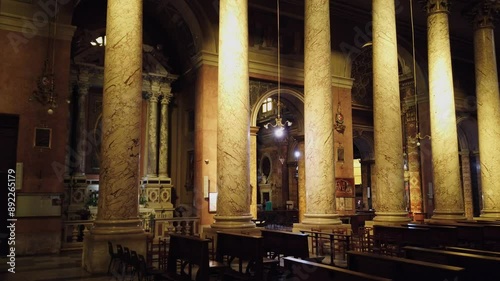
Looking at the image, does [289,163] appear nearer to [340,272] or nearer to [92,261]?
[92,261]

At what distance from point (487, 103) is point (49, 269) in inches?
541

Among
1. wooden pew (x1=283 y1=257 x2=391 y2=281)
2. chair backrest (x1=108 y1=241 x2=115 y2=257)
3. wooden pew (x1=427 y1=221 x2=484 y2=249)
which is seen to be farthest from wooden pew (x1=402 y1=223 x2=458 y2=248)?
chair backrest (x1=108 y1=241 x2=115 y2=257)

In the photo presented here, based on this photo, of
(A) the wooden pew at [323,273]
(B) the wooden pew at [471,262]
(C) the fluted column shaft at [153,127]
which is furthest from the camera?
(C) the fluted column shaft at [153,127]

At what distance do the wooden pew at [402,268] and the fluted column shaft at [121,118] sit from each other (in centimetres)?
402

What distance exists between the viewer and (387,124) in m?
11.0

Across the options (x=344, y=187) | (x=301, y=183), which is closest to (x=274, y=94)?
(x=301, y=183)

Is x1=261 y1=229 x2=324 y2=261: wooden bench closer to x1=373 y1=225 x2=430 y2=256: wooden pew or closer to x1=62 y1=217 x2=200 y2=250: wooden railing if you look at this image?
x1=373 y1=225 x2=430 y2=256: wooden pew

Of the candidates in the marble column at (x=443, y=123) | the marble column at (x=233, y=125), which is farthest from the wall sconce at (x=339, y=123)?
the marble column at (x=233, y=125)

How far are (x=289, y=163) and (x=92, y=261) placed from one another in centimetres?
1804

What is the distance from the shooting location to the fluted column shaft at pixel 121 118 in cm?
738

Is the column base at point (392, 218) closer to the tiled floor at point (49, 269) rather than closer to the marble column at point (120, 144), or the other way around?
the marble column at point (120, 144)

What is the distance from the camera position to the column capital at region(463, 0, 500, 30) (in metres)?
14.3

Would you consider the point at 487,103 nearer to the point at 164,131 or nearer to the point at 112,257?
the point at 164,131

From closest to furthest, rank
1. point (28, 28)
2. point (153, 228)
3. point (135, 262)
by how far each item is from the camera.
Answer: point (135, 262) < point (28, 28) < point (153, 228)
